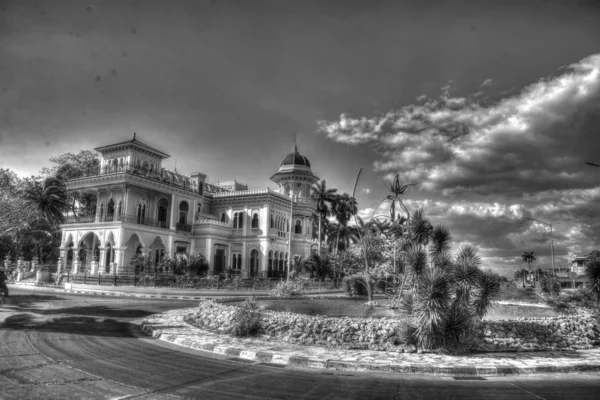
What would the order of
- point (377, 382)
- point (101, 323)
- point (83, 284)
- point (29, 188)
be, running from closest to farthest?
point (377, 382) → point (101, 323) → point (83, 284) → point (29, 188)

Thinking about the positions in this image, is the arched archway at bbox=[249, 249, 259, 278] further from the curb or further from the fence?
the curb

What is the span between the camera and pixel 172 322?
1434cm

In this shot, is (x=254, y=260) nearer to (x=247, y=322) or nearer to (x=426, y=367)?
(x=247, y=322)

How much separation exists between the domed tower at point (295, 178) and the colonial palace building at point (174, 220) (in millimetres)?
135

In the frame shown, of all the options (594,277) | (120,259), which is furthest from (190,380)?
(120,259)

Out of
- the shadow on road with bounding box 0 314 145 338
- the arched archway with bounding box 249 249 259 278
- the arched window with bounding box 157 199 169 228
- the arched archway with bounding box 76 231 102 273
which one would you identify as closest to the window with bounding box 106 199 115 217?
the arched archway with bounding box 76 231 102 273

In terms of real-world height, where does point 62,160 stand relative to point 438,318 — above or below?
above

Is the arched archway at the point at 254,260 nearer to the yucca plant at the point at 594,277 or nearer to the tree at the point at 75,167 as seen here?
the tree at the point at 75,167

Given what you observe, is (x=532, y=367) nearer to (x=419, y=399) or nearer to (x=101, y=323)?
(x=419, y=399)

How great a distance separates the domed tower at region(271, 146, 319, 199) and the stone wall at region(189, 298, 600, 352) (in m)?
45.5

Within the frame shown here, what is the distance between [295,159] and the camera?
191 feet

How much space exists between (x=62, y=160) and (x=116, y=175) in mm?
22346

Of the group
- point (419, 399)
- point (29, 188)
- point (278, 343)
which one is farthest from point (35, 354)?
point (29, 188)

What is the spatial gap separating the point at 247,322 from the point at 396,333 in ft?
13.3
